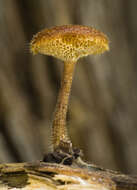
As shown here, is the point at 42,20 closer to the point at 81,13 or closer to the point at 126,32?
the point at 81,13

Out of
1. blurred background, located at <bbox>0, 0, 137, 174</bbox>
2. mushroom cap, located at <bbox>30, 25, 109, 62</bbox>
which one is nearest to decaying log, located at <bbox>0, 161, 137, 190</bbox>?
mushroom cap, located at <bbox>30, 25, 109, 62</bbox>

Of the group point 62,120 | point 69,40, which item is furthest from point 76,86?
point 69,40

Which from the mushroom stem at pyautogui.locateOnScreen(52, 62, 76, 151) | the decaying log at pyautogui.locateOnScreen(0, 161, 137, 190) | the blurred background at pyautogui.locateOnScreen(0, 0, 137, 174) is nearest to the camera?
the decaying log at pyautogui.locateOnScreen(0, 161, 137, 190)

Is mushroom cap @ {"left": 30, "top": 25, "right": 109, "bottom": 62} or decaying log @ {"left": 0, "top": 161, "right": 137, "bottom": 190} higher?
mushroom cap @ {"left": 30, "top": 25, "right": 109, "bottom": 62}

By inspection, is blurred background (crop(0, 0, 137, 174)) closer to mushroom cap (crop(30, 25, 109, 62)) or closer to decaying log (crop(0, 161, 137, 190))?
mushroom cap (crop(30, 25, 109, 62))

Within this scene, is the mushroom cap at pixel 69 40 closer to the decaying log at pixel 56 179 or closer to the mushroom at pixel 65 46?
the mushroom at pixel 65 46

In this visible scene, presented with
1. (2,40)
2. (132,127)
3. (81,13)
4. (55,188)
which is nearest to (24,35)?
Answer: (2,40)

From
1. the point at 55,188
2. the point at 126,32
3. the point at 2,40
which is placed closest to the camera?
the point at 55,188
